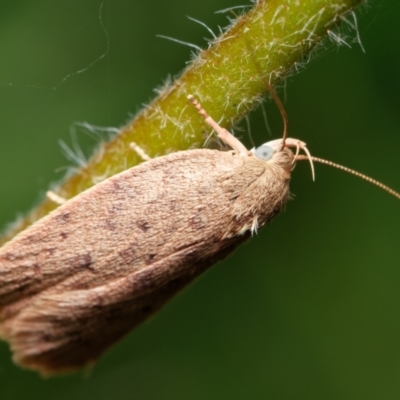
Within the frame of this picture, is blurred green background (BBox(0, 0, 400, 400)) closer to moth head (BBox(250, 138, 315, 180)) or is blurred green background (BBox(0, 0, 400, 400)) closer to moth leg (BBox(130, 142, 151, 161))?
moth head (BBox(250, 138, 315, 180))

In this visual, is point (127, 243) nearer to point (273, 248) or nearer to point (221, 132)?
point (221, 132)

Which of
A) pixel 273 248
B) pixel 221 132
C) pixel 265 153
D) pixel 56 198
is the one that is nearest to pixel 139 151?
pixel 221 132

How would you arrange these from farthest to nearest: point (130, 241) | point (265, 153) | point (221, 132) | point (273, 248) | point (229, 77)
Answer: point (273, 248) < point (265, 153) < point (130, 241) < point (221, 132) < point (229, 77)

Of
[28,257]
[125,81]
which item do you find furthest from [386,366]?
[28,257]

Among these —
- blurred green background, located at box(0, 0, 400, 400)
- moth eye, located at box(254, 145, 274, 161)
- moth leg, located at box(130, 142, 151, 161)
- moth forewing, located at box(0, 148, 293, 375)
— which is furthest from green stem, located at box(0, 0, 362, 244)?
blurred green background, located at box(0, 0, 400, 400)

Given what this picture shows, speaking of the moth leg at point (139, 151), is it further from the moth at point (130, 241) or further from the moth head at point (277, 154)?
the moth head at point (277, 154)

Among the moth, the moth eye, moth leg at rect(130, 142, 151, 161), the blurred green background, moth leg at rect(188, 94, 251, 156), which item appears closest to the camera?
moth leg at rect(188, 94, 251, 156)

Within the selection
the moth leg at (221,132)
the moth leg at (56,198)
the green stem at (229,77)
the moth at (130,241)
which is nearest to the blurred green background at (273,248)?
the moth leg at (221,132)
